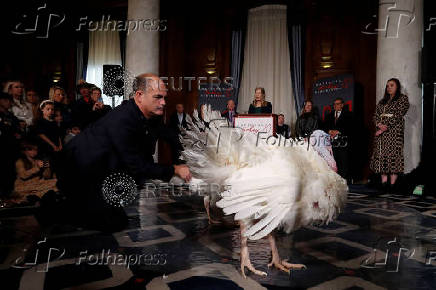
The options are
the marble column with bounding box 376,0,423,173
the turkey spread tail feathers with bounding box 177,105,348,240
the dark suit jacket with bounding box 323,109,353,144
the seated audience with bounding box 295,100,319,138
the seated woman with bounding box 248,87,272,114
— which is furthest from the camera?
the dark suit jacket with bounding box 323,109,353,144

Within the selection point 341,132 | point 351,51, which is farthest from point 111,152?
point 351,51

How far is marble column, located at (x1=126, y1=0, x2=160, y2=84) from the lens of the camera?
6922 mm

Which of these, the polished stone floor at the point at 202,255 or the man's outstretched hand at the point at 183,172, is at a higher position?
the man's outstretched hand at the point at 183,172

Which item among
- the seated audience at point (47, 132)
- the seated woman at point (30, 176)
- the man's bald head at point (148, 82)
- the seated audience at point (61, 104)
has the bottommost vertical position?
the seated woman at point (30, 176)

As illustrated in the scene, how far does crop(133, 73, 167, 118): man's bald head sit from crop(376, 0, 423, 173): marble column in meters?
5.34

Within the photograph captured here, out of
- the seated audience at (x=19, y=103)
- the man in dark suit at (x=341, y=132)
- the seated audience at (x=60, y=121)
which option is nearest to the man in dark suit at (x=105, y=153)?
the seated audience at (x=60, y=121)

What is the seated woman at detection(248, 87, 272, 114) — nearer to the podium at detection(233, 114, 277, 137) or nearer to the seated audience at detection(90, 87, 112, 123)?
the podium at detection(233, 114, 277, 137)

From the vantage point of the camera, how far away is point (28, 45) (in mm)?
10086

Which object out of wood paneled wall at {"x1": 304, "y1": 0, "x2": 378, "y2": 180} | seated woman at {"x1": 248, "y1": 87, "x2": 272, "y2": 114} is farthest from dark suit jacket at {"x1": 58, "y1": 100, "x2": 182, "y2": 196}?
wood paneled wall at {"x1": 304, "y1": 0, "x2": 378, "y2": 180}

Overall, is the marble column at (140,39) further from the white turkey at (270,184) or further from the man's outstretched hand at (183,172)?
the man's outstretched hand at (183,172)

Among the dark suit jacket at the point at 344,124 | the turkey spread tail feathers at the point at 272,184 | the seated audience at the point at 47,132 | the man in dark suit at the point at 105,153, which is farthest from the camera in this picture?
the dark suit jacket at the point at 344,124

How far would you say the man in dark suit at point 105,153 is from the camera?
7.06 ft

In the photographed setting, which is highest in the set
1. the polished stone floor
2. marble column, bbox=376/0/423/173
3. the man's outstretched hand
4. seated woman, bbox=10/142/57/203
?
marble column, bbox=376/0/423/173

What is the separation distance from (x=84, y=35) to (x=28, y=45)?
5.54 ft
